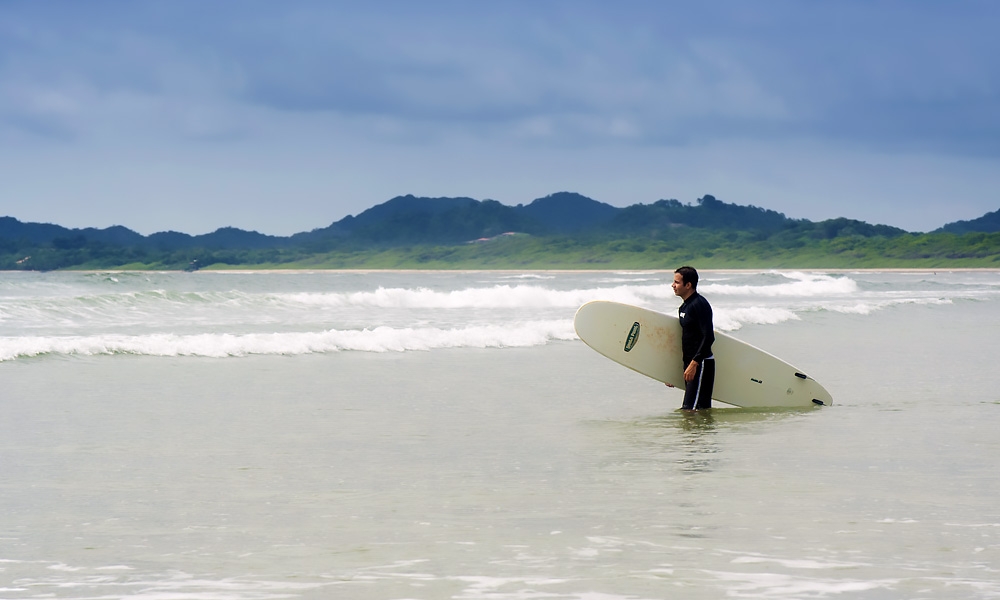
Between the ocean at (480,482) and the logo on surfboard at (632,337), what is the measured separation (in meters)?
0.53

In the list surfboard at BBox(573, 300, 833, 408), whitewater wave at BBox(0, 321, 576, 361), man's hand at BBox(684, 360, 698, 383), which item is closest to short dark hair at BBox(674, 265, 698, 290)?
man's hand at BBox(684, 360, 698, 383)

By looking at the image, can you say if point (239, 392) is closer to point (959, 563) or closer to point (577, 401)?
point (577, 401)

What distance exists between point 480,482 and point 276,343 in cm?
953

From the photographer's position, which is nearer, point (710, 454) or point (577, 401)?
point (710, 454)

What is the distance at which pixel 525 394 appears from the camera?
1060 cm

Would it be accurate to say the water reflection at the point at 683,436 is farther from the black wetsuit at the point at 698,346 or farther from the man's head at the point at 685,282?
the man's head at the point at 685,282

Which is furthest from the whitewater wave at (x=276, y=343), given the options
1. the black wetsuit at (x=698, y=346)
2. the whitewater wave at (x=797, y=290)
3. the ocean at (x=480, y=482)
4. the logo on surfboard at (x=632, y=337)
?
the whitewater wave at (x=797, y=290)

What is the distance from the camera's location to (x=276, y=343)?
15.3m

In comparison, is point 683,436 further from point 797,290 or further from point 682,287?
point 797,290

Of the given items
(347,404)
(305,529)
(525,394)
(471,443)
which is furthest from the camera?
(525,394)

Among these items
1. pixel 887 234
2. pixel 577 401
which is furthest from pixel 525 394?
pixel 887 234

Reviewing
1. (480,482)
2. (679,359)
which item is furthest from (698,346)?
(480,482)

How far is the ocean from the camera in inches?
173

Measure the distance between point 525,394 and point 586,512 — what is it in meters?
5.15
